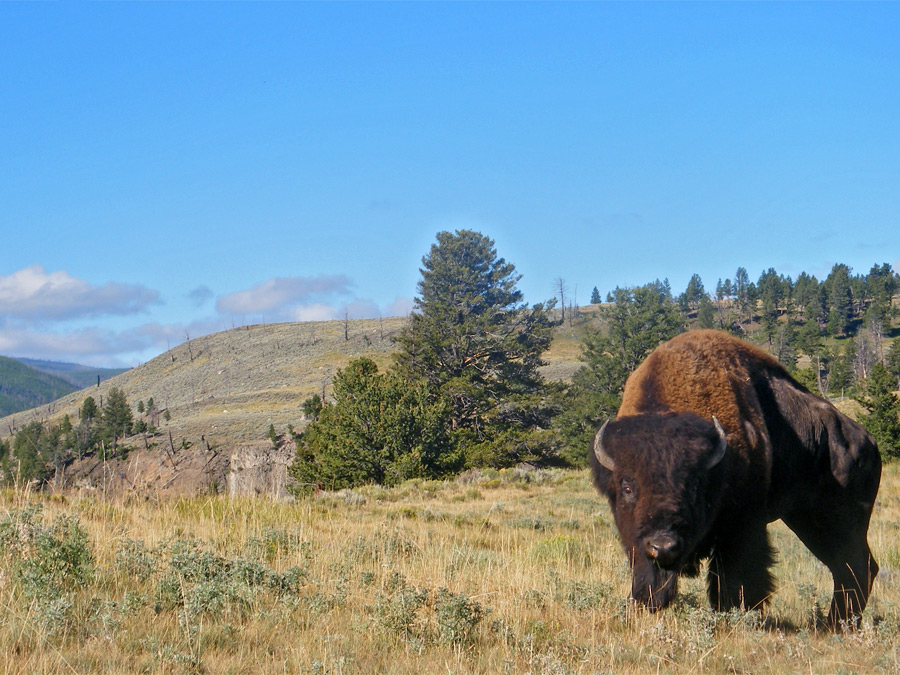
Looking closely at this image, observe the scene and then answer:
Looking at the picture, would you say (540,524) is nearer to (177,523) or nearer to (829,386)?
(177,523)

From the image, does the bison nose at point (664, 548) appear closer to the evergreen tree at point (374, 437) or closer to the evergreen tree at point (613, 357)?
the evergreen tree at point (374, 437)

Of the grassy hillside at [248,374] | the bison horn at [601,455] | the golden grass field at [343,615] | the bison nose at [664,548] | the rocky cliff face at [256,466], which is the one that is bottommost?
the rocky cliff face at [256,466]

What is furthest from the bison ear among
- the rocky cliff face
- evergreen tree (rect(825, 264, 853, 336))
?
evergreen tree (rect(825, 264, 853, 336))

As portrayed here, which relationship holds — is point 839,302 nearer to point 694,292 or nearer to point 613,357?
point 694,292

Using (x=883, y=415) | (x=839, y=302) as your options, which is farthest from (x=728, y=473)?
(x=839, y=302)

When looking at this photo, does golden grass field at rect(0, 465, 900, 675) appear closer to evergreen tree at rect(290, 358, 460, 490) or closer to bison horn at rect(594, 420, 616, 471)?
bison horn at rect(594, 420, 616, 471)

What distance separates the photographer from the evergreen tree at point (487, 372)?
40.9 metres

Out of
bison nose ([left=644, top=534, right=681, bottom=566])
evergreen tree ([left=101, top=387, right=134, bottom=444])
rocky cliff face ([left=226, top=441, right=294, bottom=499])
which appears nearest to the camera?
bison nose ([left=644, top=534, right=681, bottom=566])

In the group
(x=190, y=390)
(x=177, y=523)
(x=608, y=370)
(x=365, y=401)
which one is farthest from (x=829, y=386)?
(x=190, y=390)

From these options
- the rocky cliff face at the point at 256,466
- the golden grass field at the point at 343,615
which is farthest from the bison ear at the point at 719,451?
the rocky cliff face at the point at 256,466

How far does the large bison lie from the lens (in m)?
5.11

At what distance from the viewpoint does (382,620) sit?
4684mm

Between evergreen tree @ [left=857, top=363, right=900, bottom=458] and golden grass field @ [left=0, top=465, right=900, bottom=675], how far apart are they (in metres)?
26.4

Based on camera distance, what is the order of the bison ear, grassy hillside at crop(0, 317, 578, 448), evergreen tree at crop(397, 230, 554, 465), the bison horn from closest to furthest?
1. the bison ear
2. the bison horn
3. evergreen tree at crop(397, 230, 554, 465)
4. grassy hillside at crop(0, 317, 578, 448)
